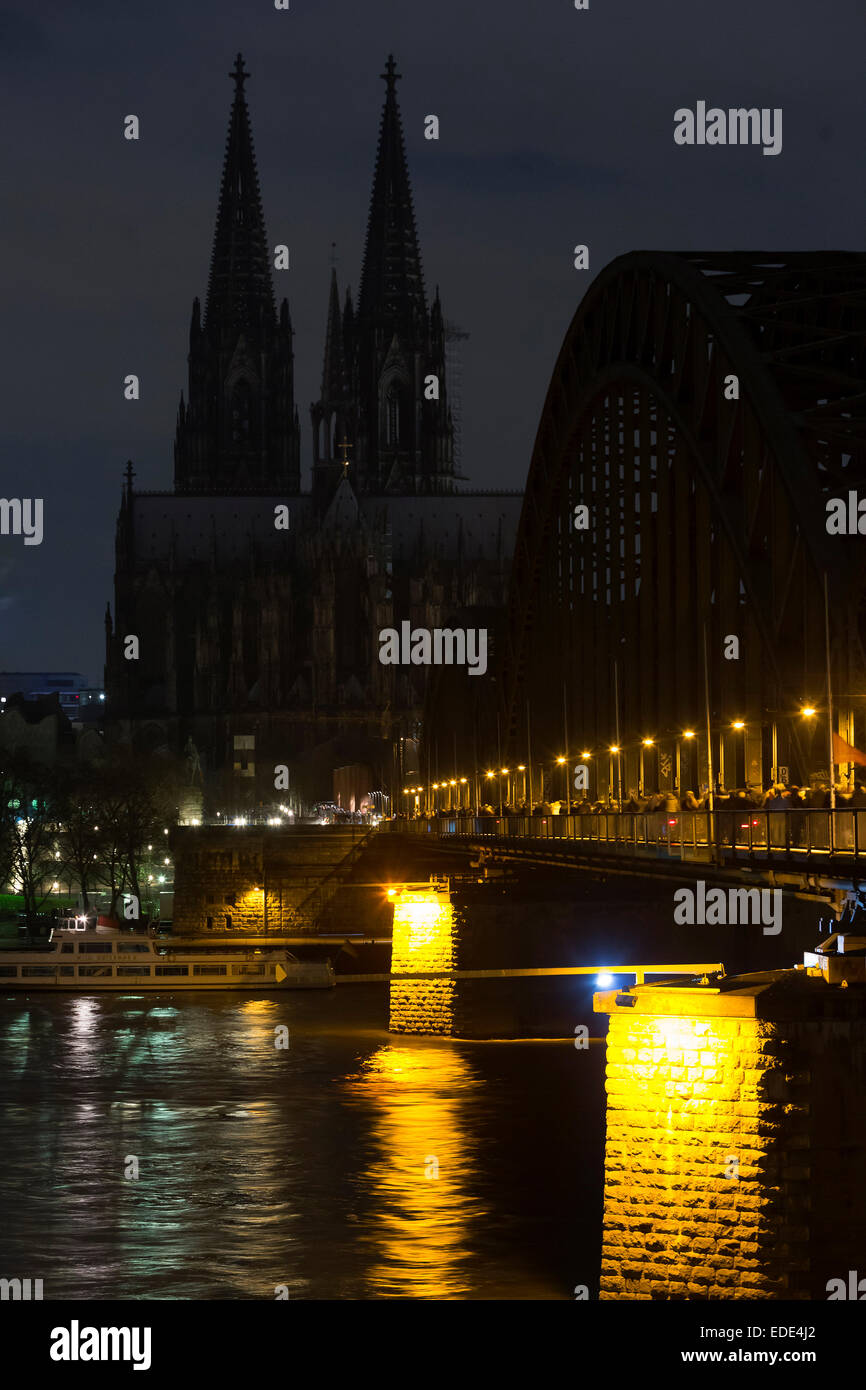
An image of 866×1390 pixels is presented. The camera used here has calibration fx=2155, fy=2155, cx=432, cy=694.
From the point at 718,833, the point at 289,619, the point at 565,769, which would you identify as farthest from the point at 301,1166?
the point at 289,619

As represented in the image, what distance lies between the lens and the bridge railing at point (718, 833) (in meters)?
29.6

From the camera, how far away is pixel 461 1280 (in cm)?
3197

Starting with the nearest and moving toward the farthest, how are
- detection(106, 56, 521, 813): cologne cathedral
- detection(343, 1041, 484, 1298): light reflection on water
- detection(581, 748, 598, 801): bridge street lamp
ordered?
detection(343, 1041, 484, 1298): light reflection on water, detection(581, 748, 598, 801): bridge street lamp, detection(106, 56, 521, 813): cologne cathedral

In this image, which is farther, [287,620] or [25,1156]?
[287,620]

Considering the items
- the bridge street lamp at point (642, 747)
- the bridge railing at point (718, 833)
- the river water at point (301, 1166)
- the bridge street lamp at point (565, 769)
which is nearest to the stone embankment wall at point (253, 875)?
the bridge street lamp at point (565, 769)

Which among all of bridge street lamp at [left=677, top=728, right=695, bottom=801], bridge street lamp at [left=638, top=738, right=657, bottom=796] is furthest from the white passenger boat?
bridge street lamp at [left=677, top=728, right=695, bottom=801]

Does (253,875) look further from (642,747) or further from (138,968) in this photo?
(642,747)

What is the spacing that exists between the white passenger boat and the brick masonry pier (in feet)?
197

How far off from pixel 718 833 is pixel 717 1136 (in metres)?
11.3

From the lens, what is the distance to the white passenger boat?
8625 centimetres

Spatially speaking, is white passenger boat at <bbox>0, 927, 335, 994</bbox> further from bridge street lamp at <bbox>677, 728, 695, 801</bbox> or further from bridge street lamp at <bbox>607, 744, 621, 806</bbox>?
bridge street lamp at <bbox>677, 728, 695, 801</bbox>

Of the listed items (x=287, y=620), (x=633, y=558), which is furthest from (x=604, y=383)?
(x=287, y=620)

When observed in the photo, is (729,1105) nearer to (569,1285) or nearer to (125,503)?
(569,1285)

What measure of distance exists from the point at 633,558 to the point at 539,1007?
13.0m
